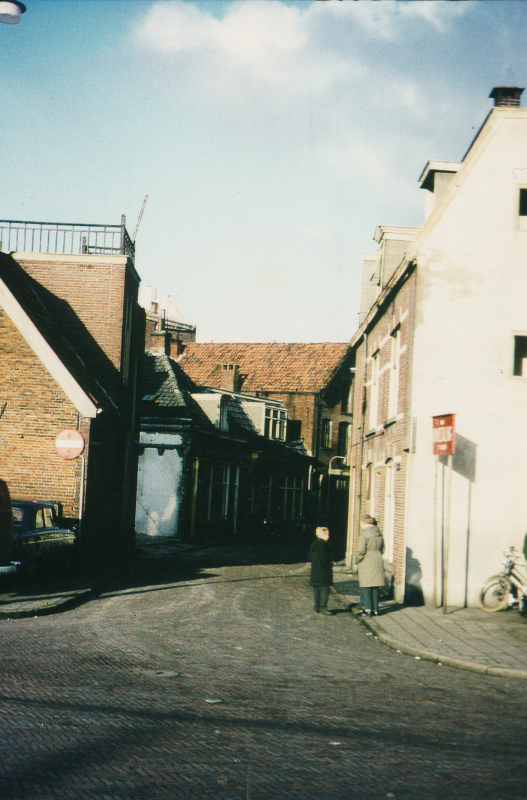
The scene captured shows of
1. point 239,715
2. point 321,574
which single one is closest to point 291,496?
point 321,574

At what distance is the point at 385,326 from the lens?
19578mm

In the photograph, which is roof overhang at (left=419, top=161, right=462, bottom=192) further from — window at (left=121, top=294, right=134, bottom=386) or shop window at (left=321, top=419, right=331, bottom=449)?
shop window at (left=321, top=419, right=331, bottom=449)

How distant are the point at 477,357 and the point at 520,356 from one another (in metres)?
0.94

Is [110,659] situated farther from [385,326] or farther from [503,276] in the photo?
[385,326]

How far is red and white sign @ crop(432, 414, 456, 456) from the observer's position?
1293 centimetres

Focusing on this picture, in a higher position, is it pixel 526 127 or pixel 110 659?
pixel 526 127

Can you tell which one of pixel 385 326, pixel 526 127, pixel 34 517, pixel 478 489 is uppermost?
pixel 526 127

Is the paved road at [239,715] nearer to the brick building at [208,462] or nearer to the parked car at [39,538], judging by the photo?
the parked car at [39,538]

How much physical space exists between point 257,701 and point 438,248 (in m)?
10.1

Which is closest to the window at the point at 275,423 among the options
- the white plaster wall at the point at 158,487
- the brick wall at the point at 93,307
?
the white plaster wall at the point at 158,487

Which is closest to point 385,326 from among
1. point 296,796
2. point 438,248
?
point 438,248

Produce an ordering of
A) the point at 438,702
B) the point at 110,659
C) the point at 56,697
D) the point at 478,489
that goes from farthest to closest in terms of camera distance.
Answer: the point at 478,489, the point at 110,659, the point at 438,702, the point at 56,697

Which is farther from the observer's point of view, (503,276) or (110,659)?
(503,276)

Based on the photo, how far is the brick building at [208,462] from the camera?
30094 millimetres
